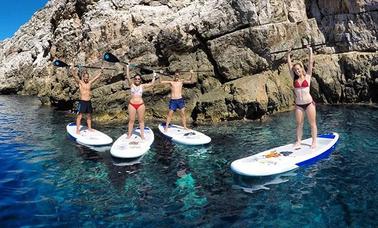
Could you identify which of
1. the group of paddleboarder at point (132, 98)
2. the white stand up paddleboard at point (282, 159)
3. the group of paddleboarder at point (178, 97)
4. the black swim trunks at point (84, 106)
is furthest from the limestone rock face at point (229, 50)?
the white stand up paddleboard at point (282, 159)

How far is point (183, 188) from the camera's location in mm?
8453

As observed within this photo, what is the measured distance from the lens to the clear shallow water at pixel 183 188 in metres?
6.82

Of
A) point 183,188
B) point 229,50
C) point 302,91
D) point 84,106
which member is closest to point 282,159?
point 302,91

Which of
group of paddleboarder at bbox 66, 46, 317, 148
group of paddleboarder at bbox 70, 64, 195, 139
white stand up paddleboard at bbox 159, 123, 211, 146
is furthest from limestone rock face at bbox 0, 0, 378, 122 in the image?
group of paddleboarder at bbox 66, 46, 317, 148

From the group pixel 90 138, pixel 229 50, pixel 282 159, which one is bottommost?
pixel 90 138

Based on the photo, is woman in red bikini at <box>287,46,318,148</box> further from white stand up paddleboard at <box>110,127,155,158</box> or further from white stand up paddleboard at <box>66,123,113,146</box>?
white stand up paddleboard at <box>66,123,113,146</box>

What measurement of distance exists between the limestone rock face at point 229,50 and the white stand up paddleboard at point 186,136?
358cm

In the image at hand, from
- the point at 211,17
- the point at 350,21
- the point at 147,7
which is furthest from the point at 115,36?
the point at 350,21

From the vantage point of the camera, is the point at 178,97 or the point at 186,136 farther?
the point at 178,97

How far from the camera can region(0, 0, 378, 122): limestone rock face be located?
1942 centimetres

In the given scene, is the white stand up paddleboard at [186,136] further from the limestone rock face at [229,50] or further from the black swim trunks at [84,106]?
the limestone rock face at [229,50]

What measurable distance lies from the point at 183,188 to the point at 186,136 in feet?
16.3

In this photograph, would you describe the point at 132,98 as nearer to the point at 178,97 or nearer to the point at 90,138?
the point at 90,138

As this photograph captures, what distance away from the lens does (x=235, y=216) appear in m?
6.86
